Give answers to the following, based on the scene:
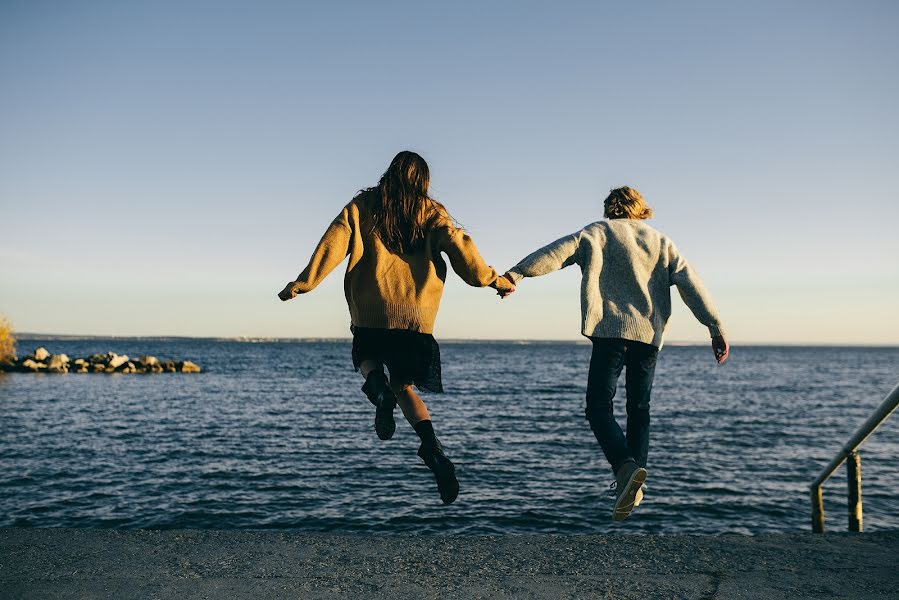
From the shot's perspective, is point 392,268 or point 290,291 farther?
point 392,268

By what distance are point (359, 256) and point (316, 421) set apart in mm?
30985

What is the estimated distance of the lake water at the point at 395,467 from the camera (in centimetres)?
1608

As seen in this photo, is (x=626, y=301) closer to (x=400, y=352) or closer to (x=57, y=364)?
(x=400, y=352)

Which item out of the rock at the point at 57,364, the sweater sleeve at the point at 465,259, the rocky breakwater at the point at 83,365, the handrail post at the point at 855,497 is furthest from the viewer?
the rock at the point at 57,364

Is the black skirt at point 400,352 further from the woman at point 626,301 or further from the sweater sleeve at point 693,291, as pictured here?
the sweater sleeve at point 693,291

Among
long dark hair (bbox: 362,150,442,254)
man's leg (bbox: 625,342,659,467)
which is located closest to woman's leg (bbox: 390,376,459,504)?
long dark hair (bbox: 362,150,442,254)

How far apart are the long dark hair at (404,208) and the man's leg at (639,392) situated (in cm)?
172

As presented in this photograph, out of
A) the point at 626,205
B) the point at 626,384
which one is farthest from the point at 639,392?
the point at 626,205

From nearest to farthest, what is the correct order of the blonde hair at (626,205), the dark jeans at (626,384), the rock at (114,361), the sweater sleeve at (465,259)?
the sweater sleeve at (465,259) → the dark jeans at (626,384) → the blonde hair at (626,205) → the rock at (114,361)

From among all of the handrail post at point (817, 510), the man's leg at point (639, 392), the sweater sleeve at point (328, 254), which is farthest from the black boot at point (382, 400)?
the handrail post at point (817, 510)

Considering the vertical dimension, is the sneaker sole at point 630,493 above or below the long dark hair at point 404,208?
below

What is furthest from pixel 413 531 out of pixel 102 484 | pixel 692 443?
pixel 692 443

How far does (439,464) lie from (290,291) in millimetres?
1434

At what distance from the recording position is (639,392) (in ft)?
15.2
